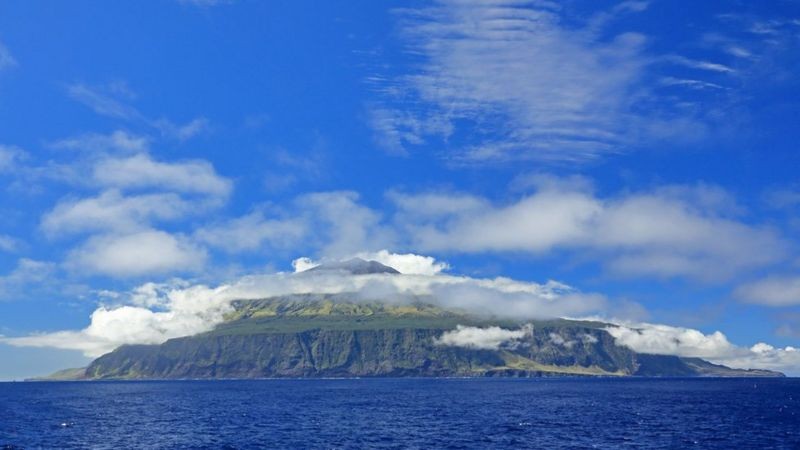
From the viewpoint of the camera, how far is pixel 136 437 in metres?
143

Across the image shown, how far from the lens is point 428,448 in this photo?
121438 millimetres

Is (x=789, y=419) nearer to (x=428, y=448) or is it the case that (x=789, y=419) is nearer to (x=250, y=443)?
(x=428, y=448)

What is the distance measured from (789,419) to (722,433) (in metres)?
53.2

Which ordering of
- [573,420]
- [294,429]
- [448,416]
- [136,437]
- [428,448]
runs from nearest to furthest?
[428,448]
[136,437]
[294,429]
[573,420]
[448,416]

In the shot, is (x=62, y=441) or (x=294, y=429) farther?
(x=294, y=429)

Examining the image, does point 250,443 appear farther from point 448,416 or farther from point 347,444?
point 448,416

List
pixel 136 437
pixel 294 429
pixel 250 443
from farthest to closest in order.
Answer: pixel 294 429
pixel 136 437
pixel 250 443

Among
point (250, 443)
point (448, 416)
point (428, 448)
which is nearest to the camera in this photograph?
point (428, 448)

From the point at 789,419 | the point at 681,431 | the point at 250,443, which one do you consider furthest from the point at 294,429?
the point at 789,419

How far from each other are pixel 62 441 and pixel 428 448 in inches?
2892

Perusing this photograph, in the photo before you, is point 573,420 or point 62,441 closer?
point 62,441

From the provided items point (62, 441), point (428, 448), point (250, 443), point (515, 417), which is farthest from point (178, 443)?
point (515, 417)

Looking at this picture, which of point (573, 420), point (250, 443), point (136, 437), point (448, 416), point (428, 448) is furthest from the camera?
point (448, 416)

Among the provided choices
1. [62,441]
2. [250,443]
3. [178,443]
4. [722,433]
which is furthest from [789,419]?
[62,441]
